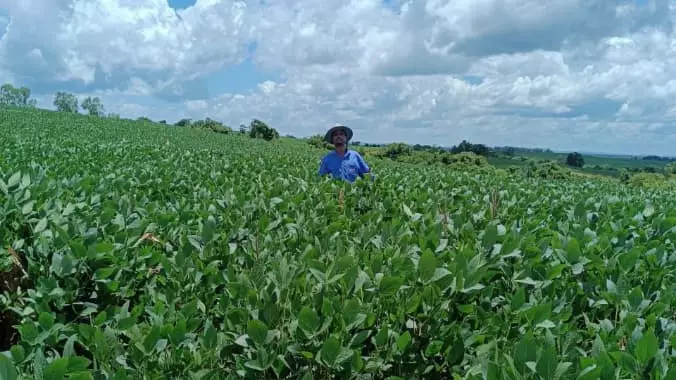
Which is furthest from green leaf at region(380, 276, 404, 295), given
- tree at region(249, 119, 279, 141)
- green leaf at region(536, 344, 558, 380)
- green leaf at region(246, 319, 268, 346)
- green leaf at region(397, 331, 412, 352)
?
tree at region(249, 119, 279, 141)

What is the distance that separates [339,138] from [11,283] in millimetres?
6323

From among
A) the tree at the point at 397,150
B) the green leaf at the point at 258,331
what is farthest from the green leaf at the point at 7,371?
the tree at the point at 397,150

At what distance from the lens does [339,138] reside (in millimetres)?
8641

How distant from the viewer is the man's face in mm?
8617

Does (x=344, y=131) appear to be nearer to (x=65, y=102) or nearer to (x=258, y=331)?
(x=258, y=331)

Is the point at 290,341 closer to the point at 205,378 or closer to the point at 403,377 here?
the point at 205,378

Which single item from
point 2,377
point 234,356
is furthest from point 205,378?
point 2,377

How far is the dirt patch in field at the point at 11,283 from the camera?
8.64ft

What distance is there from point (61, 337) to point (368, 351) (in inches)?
45.6

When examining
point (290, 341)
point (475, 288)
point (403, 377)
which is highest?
point (475, 288)

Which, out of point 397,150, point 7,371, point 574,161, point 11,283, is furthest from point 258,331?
point 574,161

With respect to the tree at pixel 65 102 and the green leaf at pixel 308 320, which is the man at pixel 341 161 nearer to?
the green leaf at pixel 308 320

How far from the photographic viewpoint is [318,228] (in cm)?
338

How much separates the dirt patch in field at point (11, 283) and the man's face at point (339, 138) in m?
6.14
